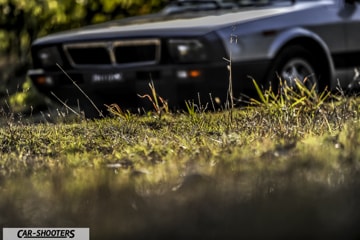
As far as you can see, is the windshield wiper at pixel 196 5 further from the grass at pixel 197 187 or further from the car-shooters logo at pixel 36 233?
the car-shooters logo at pixel 36 233

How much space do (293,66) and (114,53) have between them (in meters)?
1.50

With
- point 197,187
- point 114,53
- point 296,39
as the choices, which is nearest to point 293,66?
point 296,39

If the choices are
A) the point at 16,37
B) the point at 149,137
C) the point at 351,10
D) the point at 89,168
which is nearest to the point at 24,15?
the point at 16,37

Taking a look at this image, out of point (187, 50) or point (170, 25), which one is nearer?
point (187, 50)

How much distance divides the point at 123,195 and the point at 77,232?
26cm

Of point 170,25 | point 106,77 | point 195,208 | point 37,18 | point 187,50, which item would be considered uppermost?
point 195,208

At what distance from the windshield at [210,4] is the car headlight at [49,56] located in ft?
4.39

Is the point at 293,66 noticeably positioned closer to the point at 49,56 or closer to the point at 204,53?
the point at 204,53

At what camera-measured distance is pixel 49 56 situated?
8.78 meters

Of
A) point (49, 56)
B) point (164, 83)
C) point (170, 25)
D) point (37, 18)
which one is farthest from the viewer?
point (37, 18)

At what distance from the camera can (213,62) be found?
767 cm

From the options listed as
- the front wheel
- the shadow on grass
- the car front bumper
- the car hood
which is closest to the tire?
the front wheel

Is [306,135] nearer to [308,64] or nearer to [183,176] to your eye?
[183,176]

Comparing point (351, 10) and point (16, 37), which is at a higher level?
point (351, 10)
